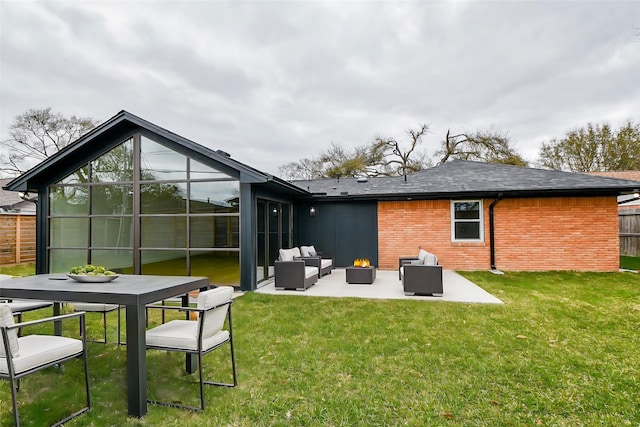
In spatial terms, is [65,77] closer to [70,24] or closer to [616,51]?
[70,24]

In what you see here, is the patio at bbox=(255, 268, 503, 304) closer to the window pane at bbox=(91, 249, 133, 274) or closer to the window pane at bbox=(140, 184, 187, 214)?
the window pane at bbox=(140, 184, 187, 214)

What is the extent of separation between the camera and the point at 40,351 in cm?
260

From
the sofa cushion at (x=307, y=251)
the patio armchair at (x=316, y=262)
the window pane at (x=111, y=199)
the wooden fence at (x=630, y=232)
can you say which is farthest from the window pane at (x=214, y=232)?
the wooden fence at (x=630, y=232)

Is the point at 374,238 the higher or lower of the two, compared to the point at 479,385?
higher

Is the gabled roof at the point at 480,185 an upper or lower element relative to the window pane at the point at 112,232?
upper

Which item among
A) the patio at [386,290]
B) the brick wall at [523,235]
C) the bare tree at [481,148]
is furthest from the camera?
the bare tree at [481,148]

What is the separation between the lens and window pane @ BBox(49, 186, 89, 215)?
880 cm

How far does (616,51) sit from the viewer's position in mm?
11594

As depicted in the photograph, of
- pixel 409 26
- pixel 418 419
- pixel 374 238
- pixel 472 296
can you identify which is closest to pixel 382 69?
pixel 409 26

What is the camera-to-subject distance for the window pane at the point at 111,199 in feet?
27.7

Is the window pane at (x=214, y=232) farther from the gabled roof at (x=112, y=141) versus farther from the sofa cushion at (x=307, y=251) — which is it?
the sofa cushion at (x=307, y=251)

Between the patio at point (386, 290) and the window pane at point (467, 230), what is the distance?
5.24ft

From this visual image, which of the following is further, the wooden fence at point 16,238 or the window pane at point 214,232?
the wooden fence at point 16,238

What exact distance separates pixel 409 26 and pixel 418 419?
11.3 meters
